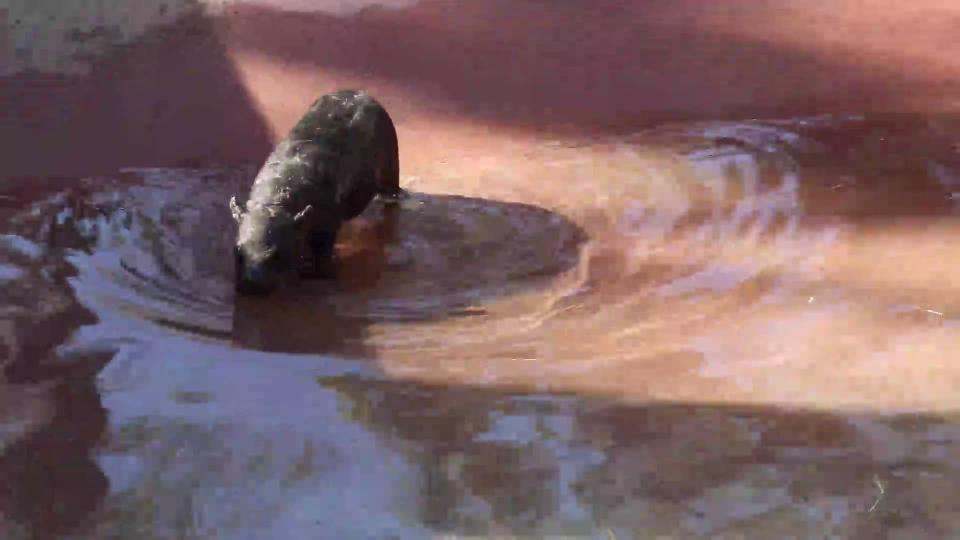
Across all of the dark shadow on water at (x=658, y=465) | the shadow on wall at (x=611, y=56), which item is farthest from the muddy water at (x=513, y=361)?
the shadow on wall at (x=611, y=56)

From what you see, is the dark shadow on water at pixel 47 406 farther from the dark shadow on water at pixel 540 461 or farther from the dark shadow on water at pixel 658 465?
the dark shadow on water at pixel 658 465

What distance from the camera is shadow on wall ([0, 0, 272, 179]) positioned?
11.4ft

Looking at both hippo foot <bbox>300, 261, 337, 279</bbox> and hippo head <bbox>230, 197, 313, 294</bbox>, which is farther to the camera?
hippo foot <bbox>300, 261, 337, 279</bbox>

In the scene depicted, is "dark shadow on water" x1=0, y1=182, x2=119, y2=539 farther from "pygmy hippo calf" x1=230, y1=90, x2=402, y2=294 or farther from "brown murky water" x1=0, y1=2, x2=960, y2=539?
"pygmy hippo calf" x1=230, y1=90, x2=402, y2=294

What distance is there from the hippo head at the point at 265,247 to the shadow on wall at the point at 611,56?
4.92 feet

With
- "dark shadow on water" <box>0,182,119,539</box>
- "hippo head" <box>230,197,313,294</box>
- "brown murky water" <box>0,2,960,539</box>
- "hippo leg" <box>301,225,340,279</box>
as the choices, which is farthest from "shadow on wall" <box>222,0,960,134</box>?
"dark shadow on water" <box>0,182,119,539</box>

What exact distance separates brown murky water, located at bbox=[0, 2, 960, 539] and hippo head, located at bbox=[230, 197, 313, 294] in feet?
0.17

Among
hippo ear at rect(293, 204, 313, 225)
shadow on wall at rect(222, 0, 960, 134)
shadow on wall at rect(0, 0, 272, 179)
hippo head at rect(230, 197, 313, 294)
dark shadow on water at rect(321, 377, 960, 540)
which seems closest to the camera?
dark shadow on water at rect(321, 377, 960, 540)

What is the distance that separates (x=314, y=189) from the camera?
2688mm

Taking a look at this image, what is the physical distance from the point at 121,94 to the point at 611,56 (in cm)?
195

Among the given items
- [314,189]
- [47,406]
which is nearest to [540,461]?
[47,406]

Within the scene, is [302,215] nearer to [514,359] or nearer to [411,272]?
[411,272]

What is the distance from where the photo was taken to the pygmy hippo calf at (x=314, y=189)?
2.45 meters

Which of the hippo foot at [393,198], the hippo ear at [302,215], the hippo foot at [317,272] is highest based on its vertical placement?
the hippo ear at [302,215]
